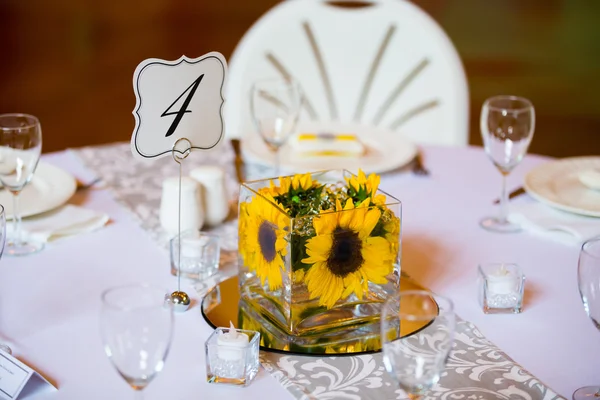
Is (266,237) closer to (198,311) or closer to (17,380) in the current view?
(198,311)

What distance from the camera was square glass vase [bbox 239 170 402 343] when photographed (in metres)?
0.91

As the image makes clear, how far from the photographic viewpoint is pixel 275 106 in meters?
1.49

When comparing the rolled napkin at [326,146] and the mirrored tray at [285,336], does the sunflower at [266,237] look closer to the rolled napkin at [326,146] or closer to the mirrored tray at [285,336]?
the mirrored tray at [285,336]

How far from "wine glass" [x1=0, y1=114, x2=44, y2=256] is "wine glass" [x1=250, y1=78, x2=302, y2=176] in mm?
433

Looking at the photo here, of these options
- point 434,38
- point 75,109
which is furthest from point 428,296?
point 75,109

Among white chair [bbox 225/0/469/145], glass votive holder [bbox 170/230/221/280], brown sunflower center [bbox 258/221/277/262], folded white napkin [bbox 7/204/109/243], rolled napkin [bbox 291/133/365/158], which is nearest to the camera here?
brown sunflower center [bbox 258/221/277/262]

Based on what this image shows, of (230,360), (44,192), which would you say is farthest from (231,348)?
(44,192)

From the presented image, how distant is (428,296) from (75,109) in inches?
163

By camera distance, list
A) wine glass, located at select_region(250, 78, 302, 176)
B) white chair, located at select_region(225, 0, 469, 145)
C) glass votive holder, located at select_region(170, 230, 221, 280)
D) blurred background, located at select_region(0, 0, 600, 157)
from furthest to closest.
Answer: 1. blurred background, located at select_region(0, 0, 600, 157)
2. white chair, located at select_region(225, 0, 469, 145)
3. wine glass, located at select_region(250, 78, 302, 176)
4. glass votive holder, located at select_region(170, 230, 221, 280)

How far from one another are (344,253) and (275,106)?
0.62 meters

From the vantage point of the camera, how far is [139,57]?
534 centimetres

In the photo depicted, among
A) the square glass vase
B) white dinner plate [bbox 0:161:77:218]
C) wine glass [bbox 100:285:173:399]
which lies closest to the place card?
wine glass [bbox 100:285:173:399]

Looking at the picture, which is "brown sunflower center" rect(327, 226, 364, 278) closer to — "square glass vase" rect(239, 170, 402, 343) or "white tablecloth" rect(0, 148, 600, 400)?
"square glass vase" rect(239, 170, 402, 343)

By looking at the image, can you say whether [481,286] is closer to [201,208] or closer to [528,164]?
[201,208]
